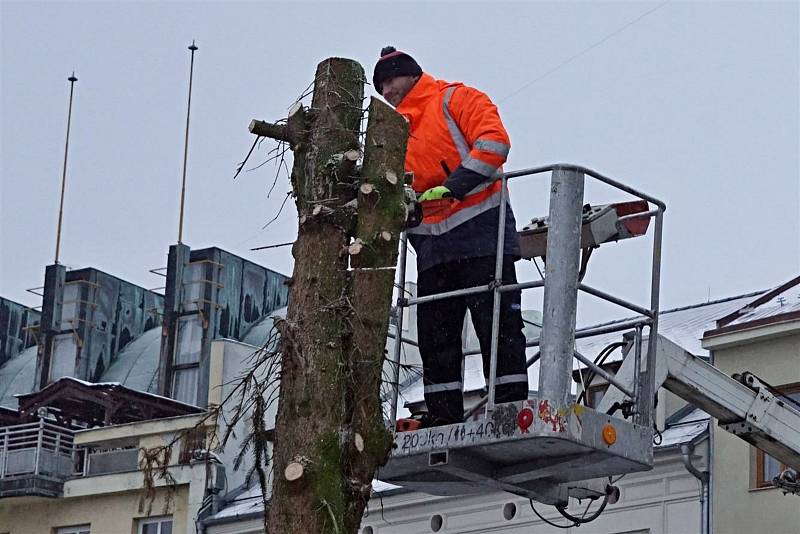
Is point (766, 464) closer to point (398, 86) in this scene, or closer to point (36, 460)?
point (398, 86)

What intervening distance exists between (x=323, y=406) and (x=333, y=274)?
74 cm

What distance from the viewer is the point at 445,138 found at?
11352mm

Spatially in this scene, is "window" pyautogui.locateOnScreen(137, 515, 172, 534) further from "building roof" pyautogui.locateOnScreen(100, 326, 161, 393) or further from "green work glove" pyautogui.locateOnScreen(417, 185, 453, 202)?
"green work glove" pyautogui.locateOnScreen(417, 185, 453, 202)

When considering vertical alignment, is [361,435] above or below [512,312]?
below

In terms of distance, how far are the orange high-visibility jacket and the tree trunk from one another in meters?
1.42

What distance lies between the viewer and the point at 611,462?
434 inches

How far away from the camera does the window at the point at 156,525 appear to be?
30328 mm

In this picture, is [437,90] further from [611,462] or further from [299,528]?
[299,528]

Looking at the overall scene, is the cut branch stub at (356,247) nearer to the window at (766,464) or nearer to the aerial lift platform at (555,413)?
the aerial lift platform at (555,413)

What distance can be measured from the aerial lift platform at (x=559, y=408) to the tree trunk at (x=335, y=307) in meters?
1.18

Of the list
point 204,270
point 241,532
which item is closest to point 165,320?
point 204,270

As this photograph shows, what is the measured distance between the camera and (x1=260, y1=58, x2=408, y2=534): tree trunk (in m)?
9.08

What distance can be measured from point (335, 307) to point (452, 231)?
217 cm

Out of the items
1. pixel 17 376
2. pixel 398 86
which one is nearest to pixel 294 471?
pixel 398 86
